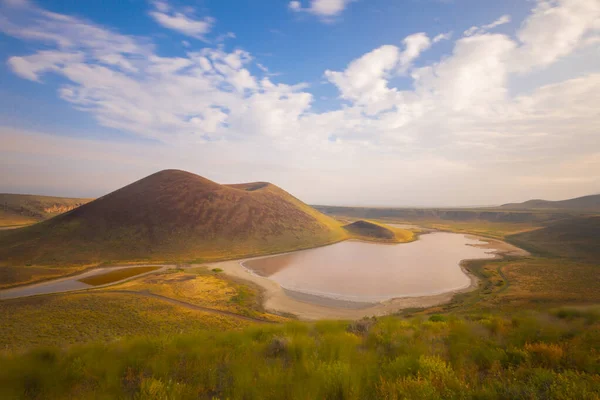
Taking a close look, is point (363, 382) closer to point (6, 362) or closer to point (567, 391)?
point (567, 391)

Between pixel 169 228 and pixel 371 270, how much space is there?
146ft

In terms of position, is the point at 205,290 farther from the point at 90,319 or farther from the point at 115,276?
the point at 115,276

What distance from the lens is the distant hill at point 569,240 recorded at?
46406 mm

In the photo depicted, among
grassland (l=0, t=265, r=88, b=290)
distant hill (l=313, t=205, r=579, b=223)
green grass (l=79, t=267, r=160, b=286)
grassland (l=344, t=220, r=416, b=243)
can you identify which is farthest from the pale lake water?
distant hill (l=313, t=205, r=579, b=223)

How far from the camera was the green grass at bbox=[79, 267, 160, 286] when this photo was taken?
107 ft

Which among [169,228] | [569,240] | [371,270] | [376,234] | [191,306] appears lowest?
[371,270]

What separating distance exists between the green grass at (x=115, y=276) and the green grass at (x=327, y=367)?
32922 millimetres

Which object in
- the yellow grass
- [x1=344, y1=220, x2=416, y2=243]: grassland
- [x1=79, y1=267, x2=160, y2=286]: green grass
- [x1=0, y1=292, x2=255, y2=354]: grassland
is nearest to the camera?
[x1=0, y1=292, x2=255, y2=354]: grassland

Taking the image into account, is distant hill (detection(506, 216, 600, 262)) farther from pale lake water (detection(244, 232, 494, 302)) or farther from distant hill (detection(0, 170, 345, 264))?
distant hill (detection(0, 170, 345, 264))

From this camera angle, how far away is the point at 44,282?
104 ft

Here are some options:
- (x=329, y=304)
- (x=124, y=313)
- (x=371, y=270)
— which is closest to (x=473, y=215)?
(x=371, y=270)

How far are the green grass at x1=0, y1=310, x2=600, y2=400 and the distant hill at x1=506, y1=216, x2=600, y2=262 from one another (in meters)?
54.6

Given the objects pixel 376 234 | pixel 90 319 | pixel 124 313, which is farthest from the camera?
pixel 376 234

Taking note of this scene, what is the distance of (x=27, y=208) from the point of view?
9738cm
